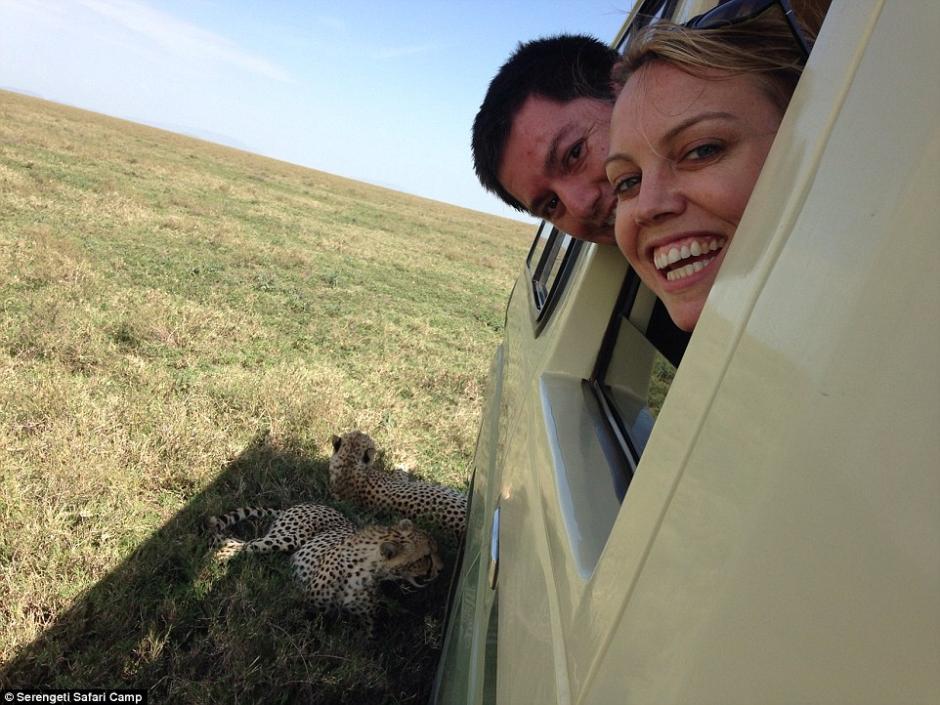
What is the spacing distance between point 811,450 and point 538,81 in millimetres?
1948

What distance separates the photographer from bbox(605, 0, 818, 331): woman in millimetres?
1021

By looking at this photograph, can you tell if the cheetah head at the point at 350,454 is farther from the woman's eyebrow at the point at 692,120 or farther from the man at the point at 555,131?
the woman's eyebrow at the point at 692,120

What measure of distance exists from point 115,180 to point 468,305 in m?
8.38

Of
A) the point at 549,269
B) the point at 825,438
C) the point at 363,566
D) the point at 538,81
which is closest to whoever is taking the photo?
the point at 825,438

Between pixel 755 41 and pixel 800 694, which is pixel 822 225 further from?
pixel 755 41

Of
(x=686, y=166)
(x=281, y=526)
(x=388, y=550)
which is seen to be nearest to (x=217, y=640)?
(x=388, y=550)

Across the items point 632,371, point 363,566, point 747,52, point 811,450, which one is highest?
point 747,52

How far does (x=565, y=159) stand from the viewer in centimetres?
206

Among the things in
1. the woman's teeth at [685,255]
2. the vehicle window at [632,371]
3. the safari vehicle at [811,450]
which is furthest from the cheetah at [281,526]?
the safari vehicle at [811,450]

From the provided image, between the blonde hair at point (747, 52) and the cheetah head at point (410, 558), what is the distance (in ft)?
8.40

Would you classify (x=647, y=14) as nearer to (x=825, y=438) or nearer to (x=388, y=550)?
(x=825, y=438)

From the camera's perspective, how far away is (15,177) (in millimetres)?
11664

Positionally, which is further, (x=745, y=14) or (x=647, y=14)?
(x=647, y=14)


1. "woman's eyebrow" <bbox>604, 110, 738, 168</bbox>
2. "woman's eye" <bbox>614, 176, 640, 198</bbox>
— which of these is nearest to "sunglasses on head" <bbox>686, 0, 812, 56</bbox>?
"woman's eyebrow" <bbox>604, 110, 738, 168</bbox>
